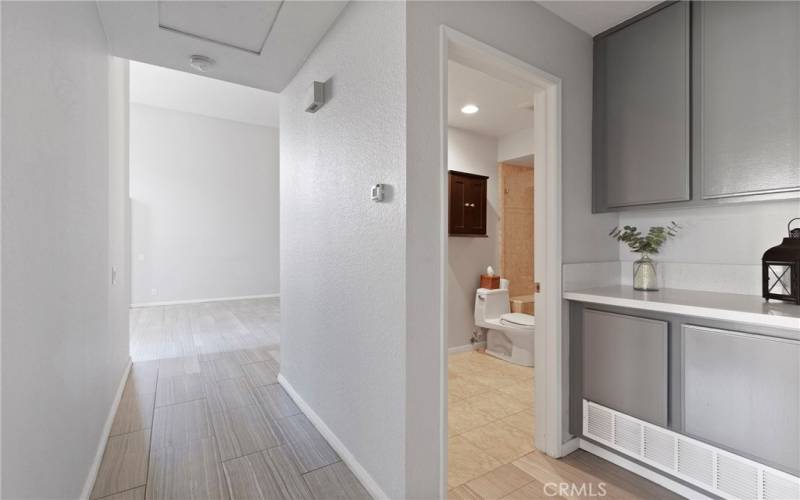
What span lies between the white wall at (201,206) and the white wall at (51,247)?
4977 millimetres

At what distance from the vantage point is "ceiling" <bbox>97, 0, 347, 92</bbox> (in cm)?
189

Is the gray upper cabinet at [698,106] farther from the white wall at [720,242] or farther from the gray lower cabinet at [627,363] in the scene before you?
the gray lower cabinet at [627,363]

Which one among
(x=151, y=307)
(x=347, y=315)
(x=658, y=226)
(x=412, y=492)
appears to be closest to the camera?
(x=412, y=492)

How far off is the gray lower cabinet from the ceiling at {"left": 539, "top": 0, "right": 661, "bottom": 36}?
67.0 inches

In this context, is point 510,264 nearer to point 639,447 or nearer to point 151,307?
point 639,447

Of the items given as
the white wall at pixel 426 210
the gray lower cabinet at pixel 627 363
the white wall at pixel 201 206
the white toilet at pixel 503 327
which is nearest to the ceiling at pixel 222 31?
the white wall at pixel 426 210

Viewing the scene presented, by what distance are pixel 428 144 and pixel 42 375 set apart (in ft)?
5.25

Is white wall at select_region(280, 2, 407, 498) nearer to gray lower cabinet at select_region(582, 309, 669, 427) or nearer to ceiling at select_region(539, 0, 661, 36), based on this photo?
ceiling at select_region(539, 0, 661, 36)

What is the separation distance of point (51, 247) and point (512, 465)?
2.33 metres

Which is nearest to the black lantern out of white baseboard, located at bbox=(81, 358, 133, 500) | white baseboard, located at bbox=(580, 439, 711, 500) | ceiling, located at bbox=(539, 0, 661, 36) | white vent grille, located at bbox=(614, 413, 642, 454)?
white vent grille, located at bbox=(614, 413, 642, 454)

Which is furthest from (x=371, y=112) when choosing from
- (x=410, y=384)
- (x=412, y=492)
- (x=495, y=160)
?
(x=495, y=160)

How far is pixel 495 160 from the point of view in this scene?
4371 millimetres

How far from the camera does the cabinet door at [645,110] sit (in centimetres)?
185

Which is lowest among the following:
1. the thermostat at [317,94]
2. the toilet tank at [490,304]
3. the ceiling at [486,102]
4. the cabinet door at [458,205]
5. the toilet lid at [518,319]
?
the toilet lid at [518,319]
